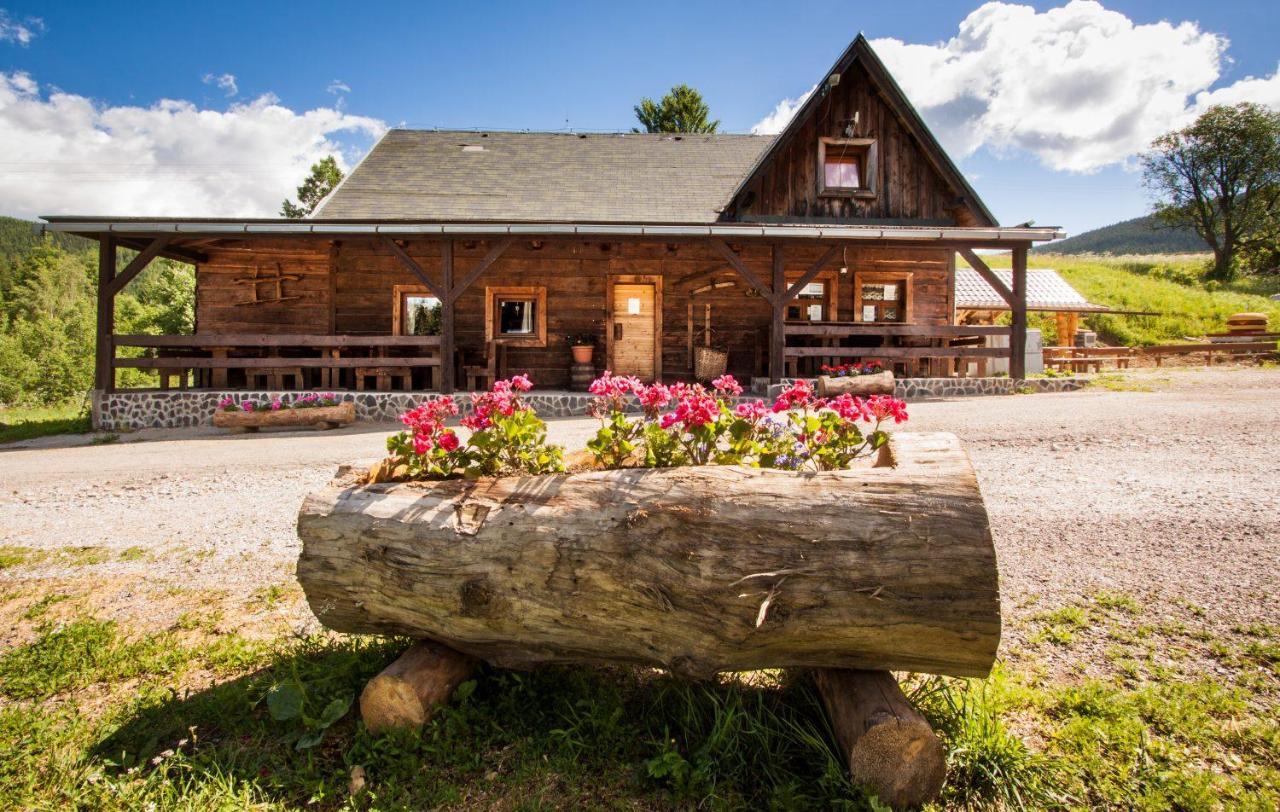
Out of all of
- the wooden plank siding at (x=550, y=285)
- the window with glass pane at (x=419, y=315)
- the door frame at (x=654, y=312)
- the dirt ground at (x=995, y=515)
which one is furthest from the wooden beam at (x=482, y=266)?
the dirt ground at (x=995, y=515)

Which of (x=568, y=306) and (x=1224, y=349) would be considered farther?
(x=1224, y=349)

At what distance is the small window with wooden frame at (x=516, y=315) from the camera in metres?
13.4

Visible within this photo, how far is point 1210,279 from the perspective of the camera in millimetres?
37188

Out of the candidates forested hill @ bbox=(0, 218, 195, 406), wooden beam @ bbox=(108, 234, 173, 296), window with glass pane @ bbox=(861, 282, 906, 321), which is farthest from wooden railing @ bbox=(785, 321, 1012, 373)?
forested hill @ bbox=(0, 218, 195, 406)

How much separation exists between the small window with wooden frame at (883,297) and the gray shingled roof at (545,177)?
12.5ft

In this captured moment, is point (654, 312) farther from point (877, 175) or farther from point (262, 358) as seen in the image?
point (262, 358)

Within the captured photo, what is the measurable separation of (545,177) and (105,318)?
356 inches

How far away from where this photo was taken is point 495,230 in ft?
35.0

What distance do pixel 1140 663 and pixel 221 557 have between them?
546 centimetres

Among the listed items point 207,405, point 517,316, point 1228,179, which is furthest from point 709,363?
point 1228,179

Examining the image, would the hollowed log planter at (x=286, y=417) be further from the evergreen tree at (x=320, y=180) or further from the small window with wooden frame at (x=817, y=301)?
the evergreen tree at (x=320, y=180)

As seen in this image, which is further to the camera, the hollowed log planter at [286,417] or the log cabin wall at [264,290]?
the log cabin wall at [264,290]

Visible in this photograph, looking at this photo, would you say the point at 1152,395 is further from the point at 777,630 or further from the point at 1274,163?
the point at 1274,163

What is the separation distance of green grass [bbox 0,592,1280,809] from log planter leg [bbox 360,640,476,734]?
54 mm
